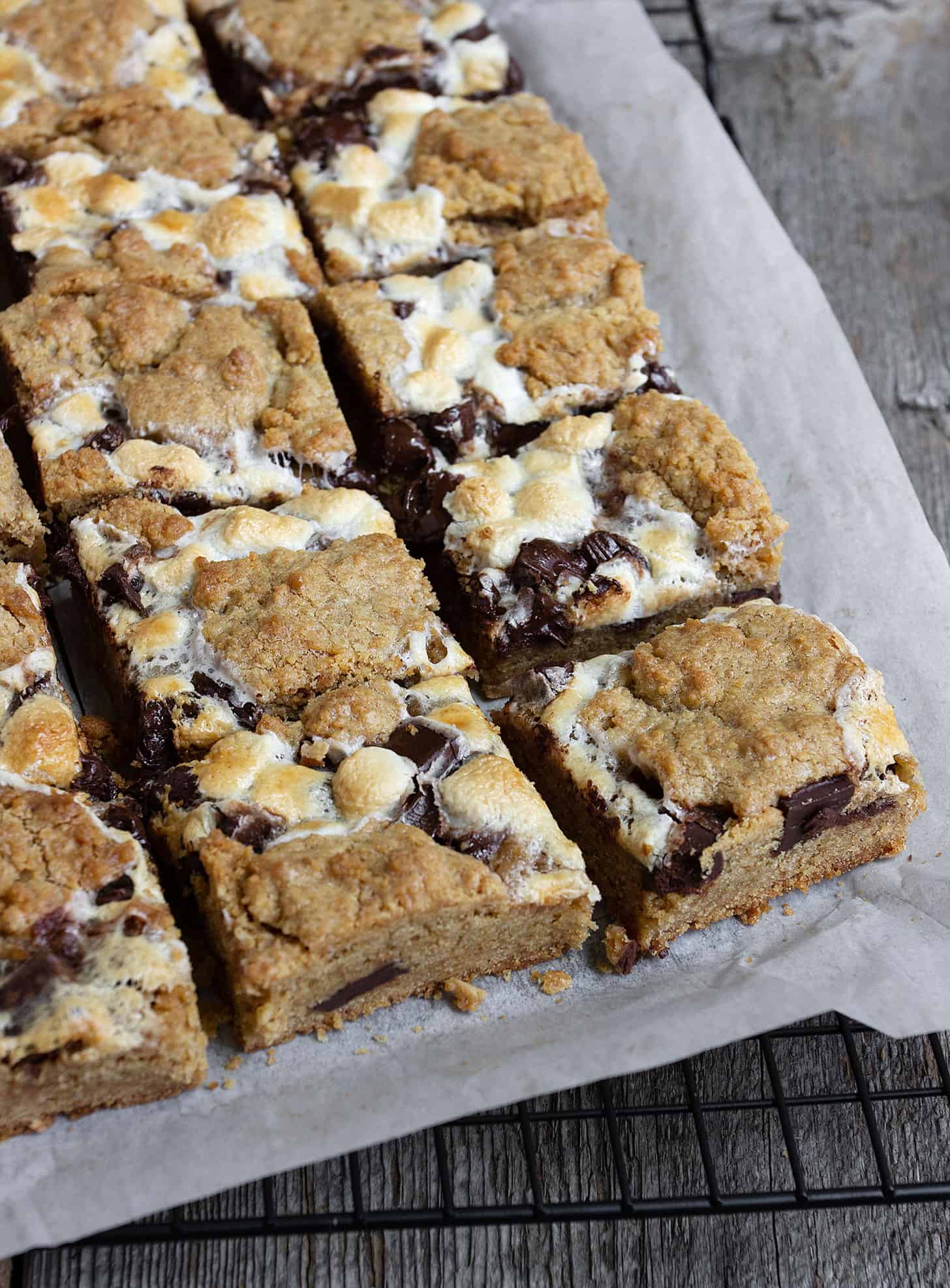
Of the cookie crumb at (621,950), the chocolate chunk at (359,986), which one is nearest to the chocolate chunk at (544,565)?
the cookie crumb at (621,950)

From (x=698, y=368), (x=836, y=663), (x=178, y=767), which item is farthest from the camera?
(x=698, y=368)

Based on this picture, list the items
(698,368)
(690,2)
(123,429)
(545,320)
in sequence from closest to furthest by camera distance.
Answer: (123,429) < (545,320) < (698,368) < (690,2)

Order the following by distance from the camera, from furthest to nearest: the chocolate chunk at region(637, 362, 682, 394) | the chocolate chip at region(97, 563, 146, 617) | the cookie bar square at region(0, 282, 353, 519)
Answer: the chocolate chunk at region(637, 362, 682, 394)
the cookie bar square at region(0, 282, 353, 519)
the chocolate chip at region(97, 563, 146, 617)

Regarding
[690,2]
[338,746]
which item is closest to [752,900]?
[338,746]

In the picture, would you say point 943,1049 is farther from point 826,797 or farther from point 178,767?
point 178,767

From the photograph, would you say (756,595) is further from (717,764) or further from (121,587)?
(121,587)

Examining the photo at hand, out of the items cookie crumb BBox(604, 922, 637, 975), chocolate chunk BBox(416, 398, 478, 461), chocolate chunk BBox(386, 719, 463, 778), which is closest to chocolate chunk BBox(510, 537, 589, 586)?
chocolate chunk BBox(416, 398, 478, 461)

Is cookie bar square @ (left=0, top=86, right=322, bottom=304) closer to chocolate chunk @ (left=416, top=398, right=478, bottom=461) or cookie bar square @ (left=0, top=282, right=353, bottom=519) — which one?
cookie bar square @ (left=0, top=282, right=353, bottom=519)
